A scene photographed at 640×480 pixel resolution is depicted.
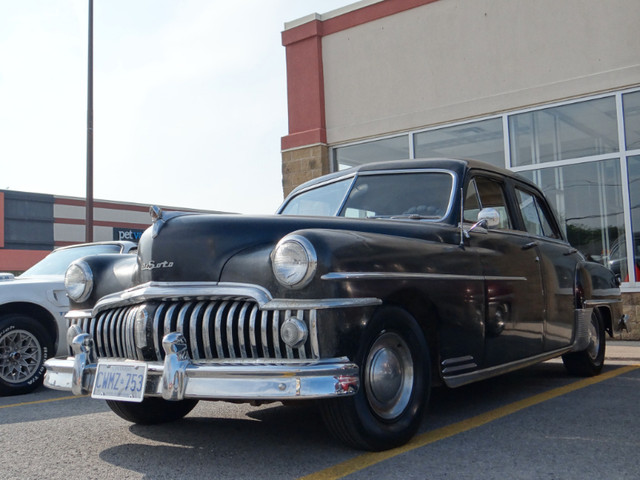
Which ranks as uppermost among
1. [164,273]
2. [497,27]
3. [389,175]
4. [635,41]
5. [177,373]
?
[497,27]

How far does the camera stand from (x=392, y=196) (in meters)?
4.65

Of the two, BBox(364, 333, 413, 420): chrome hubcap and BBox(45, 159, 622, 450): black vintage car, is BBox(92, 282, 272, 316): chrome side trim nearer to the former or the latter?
BBox(45, 159, 622, 450): black vintage car

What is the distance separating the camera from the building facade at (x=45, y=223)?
41.3 m

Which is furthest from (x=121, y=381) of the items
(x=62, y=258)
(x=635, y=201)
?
(x=635, y=201)

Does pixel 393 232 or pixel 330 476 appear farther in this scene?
pixel 393 232

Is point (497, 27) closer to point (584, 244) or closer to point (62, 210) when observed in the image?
point (584, 244)

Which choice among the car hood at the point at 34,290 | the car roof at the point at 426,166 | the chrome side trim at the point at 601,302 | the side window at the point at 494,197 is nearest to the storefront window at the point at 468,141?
the chrome side trim at the point at 601,302

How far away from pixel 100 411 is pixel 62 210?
137 feet

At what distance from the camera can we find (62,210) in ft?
144

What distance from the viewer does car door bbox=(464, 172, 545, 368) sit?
4344 mm

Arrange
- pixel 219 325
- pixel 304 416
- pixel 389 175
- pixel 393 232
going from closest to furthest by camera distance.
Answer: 1. pixel 219 325
2. pixel 393 232
3. pixel 304 416
4. pixel 389 175

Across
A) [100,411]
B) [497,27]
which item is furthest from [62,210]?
[100,411]

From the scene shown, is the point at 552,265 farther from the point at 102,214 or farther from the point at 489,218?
the point at 102,214

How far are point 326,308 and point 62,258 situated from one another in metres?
5.30
